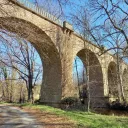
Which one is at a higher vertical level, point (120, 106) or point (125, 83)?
point (125, 83)

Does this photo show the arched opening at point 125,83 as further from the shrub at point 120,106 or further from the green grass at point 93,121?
the green grass at point 93,121

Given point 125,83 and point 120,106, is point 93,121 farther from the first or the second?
point 125,83

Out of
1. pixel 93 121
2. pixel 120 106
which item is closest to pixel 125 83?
pixel 120 106

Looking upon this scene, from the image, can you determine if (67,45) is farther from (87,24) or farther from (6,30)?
(6,30)

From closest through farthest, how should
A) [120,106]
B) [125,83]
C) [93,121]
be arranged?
[93,121], [120,106], [125,83]

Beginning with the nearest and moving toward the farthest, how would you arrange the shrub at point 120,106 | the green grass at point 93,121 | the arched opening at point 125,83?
the green grass at point 93,121, the shrub at point 120,106, the arched opening at point 125,83

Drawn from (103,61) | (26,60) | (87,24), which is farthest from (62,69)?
(103,61)

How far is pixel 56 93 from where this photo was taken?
24609mm

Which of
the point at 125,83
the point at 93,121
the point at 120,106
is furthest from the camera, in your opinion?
the point at 125,83

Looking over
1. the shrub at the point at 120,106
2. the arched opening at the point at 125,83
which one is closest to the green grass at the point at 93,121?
the shrub at the point at 120,106

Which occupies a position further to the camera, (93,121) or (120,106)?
(120,106)

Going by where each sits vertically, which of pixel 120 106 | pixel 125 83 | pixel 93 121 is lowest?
pixel 93 121

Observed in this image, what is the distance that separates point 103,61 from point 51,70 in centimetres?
1159

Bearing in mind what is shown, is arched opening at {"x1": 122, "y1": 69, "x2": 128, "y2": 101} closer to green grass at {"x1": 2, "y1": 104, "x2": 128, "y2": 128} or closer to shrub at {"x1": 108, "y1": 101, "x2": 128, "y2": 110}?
shrub at {"x1": 108, "y1": 101, "x2": 128, "y2": 110}
